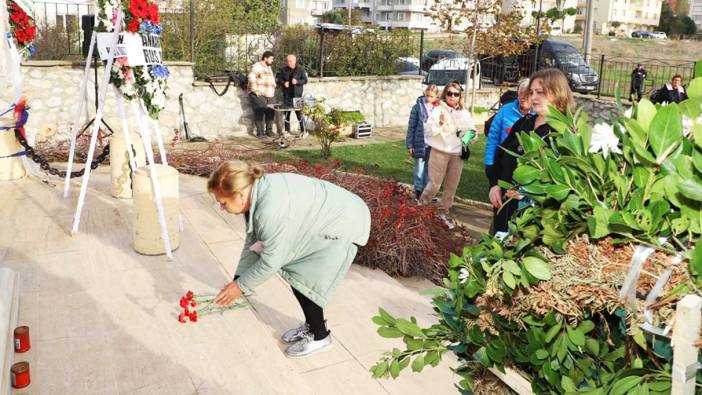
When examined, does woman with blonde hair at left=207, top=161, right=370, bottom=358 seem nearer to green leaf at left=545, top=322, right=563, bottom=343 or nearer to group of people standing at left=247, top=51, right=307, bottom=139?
green leaf at left=545, top=322, right=563, bottom=343

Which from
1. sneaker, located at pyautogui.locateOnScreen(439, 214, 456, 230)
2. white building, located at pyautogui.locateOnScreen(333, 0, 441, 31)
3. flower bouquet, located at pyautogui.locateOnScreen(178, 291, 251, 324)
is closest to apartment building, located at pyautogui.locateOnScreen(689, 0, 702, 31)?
white building, located at pyautogui.locateOnScreen(333, 0, 441, 31)

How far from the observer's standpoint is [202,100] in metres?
13.6

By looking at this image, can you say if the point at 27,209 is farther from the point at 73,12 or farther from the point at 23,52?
the point at 73,12

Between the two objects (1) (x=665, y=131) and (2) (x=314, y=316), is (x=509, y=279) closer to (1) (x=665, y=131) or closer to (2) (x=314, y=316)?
(1) (x=665, y=131)

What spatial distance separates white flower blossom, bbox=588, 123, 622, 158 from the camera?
166cm

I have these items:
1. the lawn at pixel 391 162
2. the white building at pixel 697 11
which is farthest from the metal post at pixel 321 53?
the white building at pixel 697 11

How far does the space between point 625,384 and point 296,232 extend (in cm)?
244

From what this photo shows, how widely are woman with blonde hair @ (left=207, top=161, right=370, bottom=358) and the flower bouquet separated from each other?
694 millimetres

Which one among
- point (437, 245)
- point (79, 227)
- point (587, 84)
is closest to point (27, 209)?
point (79, 227)

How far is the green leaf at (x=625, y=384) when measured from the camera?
1.48 m

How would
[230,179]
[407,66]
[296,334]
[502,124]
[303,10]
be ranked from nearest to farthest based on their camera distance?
1. [230,179]
2. [296,334]
3. [502,124]
4. [407,66]
5. [303,10]

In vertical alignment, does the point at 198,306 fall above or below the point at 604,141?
below

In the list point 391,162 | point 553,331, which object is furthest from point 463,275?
point 391,162

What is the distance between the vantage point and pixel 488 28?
646 inches
